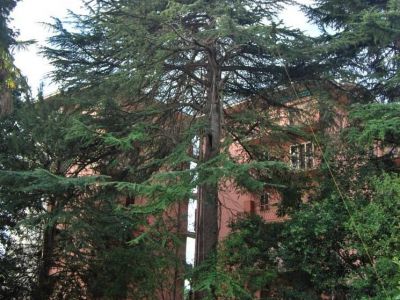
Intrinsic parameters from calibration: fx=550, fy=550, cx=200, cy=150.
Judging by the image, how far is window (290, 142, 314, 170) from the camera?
1491cm

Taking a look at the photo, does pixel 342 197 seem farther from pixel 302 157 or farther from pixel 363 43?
pixel 363 43

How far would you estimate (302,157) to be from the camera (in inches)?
593

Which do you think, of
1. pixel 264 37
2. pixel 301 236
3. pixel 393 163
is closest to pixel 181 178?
pixel 301 236

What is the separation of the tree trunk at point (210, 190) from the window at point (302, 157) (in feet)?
8.26

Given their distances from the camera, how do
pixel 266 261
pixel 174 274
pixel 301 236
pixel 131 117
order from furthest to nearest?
A: pixel 174 274 → pixel 131 117 → pixel 266 261 → pixel 301 236

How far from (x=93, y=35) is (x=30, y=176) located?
4.73 meters

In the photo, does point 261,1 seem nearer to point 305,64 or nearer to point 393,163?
point 305,64

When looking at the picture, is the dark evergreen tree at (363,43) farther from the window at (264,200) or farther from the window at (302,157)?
the window at (264,200)

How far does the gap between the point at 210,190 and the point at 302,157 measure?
3.65 m

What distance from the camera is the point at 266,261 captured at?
41.5 ft

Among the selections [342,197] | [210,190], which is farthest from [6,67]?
[342,197]

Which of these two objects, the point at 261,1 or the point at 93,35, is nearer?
the point at 261,1

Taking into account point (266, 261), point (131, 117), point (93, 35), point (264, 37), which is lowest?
point (266, 261)

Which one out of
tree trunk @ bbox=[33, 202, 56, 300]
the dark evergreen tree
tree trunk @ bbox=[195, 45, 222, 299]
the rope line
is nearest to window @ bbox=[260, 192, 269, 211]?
tree trunk @ bbox=[195, 45, 222, 299]
